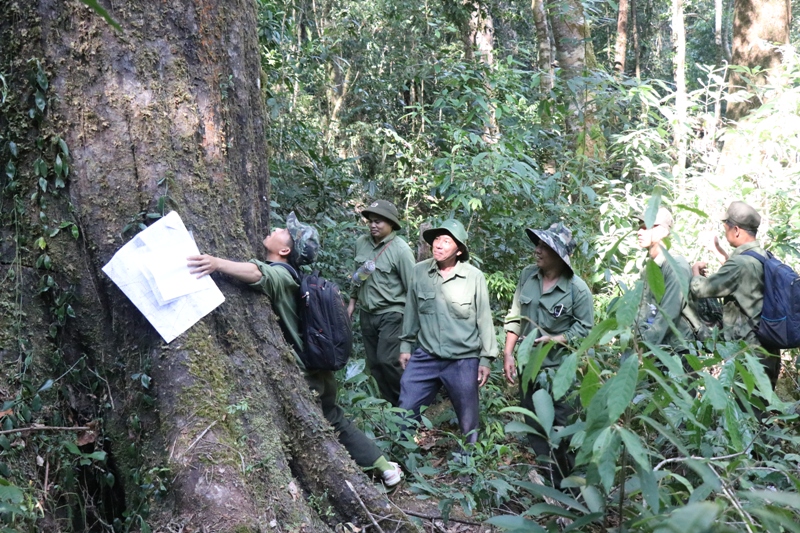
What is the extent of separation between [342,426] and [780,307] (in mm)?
3506

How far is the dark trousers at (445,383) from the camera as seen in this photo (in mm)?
5980

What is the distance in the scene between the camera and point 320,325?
15.6ft

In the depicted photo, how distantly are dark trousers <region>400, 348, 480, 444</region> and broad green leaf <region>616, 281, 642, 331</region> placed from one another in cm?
343

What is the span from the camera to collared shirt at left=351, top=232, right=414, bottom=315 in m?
7.23

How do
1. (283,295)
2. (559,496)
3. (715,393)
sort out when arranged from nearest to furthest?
1. (715,393)
2. (559,496)
3. (283,295)

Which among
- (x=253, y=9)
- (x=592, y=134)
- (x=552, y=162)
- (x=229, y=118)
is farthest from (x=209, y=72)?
(x=552, y=162)

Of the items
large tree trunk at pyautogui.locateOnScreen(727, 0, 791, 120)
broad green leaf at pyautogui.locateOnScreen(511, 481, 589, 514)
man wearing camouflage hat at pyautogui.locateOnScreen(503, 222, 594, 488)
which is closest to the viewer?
broad green leaf at pyautogui.locateOnScreen(511, 481, 589, 514)

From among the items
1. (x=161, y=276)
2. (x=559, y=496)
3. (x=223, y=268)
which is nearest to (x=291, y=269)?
(x=223, y=268)

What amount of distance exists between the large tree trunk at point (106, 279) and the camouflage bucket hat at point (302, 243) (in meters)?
0.99

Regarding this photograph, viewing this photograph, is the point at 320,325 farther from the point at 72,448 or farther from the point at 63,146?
the point at 63,146

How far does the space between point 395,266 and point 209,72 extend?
11.8 ft

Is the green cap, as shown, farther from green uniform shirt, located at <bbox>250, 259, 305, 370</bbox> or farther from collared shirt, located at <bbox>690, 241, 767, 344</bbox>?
green uniform shirt, located at <bbox>250, 259, 305, 370</bbox>

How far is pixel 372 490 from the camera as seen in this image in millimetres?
4105

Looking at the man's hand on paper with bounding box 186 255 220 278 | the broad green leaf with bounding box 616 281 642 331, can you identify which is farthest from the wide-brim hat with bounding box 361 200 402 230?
the broad green leaf with bounding box 616 281 642 331
